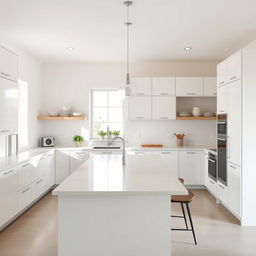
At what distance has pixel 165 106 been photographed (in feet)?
21.4

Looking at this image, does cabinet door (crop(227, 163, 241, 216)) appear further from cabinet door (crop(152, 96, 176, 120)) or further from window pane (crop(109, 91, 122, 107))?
window pane (crop(109, 91, 122, 107))

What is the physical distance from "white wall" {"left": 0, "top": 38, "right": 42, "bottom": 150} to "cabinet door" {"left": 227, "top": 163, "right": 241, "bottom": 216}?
3.73 m

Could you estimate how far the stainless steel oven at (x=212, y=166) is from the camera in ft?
17.2

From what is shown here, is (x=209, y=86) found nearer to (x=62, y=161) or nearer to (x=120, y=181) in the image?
(x=62, y=161)

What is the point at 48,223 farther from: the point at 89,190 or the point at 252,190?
the point at 252,190

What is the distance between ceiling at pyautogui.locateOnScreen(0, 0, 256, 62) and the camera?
11.9 ft

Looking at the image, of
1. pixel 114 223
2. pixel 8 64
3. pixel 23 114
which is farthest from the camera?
pixel 23 114

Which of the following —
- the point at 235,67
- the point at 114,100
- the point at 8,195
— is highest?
the point at 235,67

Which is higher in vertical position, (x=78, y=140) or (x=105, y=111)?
(x=105, y=111)

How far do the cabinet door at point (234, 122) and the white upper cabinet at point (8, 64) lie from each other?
10.4 feet

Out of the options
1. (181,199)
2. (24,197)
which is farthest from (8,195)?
(181,199)

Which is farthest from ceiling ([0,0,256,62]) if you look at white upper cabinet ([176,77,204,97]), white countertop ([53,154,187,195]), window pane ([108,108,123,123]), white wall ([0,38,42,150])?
white countertop ([53,154,187,195])

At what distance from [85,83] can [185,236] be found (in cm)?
418

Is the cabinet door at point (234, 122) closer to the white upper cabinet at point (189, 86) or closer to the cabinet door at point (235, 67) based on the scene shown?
the cabinet door at point (235, 67)
